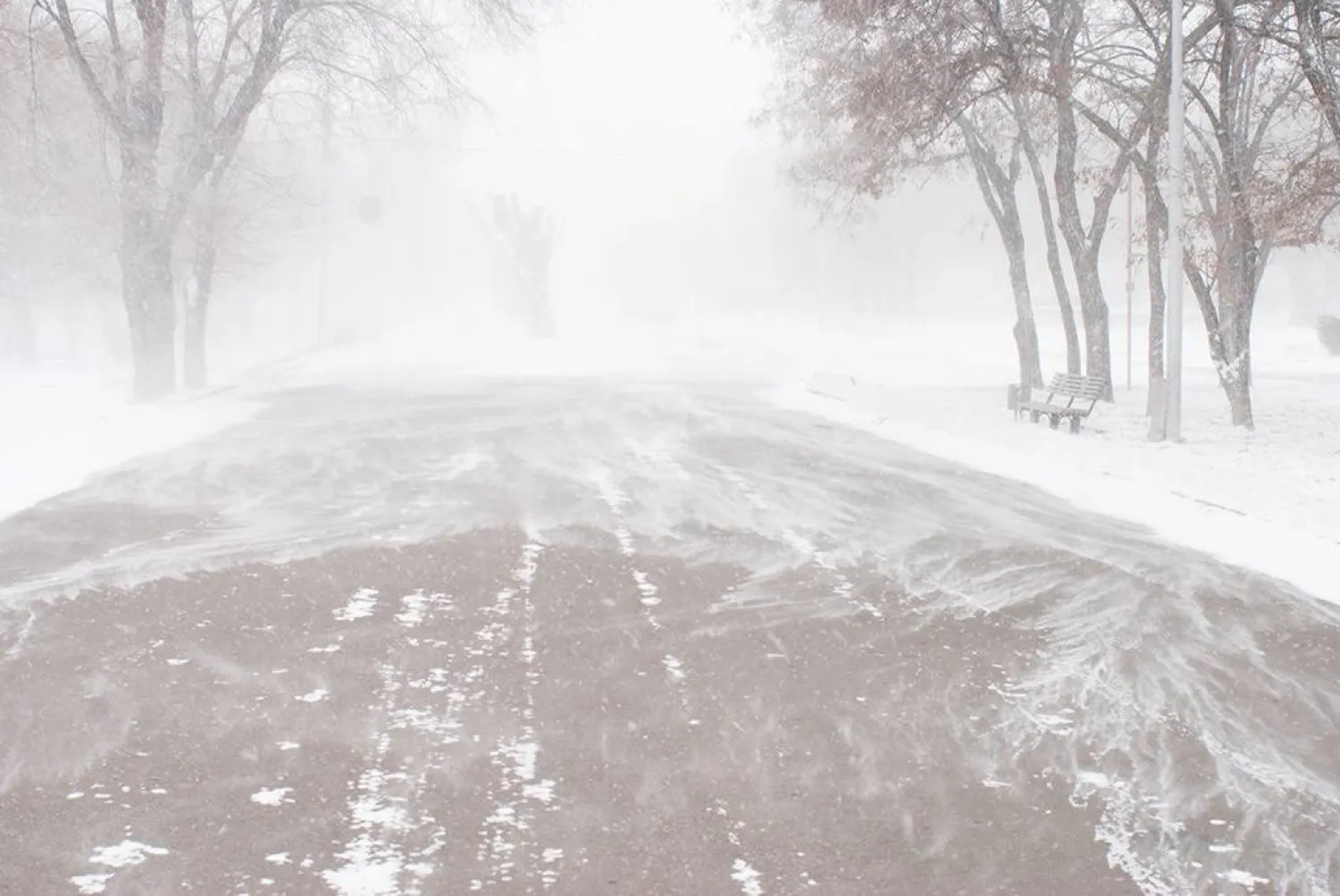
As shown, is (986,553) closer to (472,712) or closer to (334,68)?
(472,712)

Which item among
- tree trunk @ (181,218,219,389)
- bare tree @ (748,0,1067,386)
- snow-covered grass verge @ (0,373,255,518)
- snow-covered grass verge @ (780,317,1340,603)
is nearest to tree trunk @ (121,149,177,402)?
snow-covered grass verge @ (0,373,255,518)

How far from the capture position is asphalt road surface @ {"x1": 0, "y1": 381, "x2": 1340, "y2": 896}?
4488mm

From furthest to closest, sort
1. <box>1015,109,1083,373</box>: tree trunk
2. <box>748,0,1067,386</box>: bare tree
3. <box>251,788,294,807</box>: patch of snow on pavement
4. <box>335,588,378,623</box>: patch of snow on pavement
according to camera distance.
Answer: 1. <box>1015,109,1083,373</box>: tree trunk
2. <box>748,0,1067,386</box>: bare tree
3. <box>335,588,378,623</box>: patch of snow on pavement
4. <box>251,788,294,807</box>: patch of snow on pavement

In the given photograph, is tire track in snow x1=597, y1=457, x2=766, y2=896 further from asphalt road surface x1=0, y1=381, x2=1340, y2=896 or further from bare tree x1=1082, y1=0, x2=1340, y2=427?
bare tree x1=1082, y1=0, x2=1340, y2=427

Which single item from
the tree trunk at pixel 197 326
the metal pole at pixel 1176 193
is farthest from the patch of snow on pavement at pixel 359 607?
the tree trunk at pixel 197 326

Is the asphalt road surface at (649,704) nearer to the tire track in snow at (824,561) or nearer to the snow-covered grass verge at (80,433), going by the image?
the tire track in snow at (824,561)

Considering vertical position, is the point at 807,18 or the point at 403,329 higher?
the point at 807,18

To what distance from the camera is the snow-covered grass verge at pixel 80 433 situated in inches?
515

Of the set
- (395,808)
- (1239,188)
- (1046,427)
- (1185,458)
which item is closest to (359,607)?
(395,808)

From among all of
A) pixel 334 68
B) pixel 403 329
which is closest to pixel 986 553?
pixel 334 68

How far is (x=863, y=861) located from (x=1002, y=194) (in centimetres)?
2136

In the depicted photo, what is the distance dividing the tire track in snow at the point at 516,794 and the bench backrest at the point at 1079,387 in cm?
1362

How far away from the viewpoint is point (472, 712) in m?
5.93

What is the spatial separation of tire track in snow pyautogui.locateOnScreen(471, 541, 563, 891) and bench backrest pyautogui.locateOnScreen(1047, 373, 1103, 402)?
13.6m
